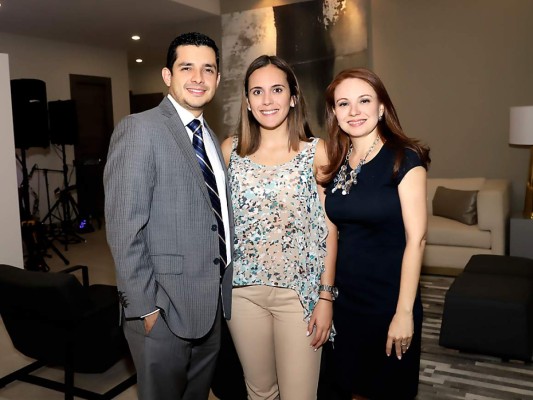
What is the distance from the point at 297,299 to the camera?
1.83 m

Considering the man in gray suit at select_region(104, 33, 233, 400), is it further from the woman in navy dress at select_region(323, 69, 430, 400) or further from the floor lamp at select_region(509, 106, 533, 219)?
the floor lamp at select_region(509, 106, 533, 219)

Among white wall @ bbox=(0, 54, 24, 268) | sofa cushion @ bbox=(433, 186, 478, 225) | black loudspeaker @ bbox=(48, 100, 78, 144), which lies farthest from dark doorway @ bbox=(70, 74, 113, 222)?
sofa cushion @ bbox=(433, 186, 478, 225)

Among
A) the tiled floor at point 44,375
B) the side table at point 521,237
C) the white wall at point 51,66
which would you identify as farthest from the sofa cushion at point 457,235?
the white wall at point 51,66

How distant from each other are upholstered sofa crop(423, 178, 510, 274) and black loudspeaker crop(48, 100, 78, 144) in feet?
16.8

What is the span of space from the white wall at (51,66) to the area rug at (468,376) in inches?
257

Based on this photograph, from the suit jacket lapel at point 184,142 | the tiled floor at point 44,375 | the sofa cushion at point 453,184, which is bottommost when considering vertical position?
the tiled floor at point 44,375

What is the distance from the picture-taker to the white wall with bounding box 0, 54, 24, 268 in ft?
14.6

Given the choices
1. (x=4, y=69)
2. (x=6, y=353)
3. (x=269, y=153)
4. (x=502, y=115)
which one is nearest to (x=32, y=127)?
(x=4, y=69)

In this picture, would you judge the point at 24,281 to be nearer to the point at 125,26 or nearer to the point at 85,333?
the point at 85,333

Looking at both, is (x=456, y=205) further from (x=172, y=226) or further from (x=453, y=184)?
(x=172, y=226)

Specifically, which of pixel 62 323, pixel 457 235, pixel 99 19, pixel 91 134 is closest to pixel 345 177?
pixel 62 323

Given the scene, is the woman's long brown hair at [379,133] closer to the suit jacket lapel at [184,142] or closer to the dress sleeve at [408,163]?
the dress sleeve at [408,163]

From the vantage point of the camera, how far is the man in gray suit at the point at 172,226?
156 cm

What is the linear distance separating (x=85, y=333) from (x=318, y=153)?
5.29 ft
